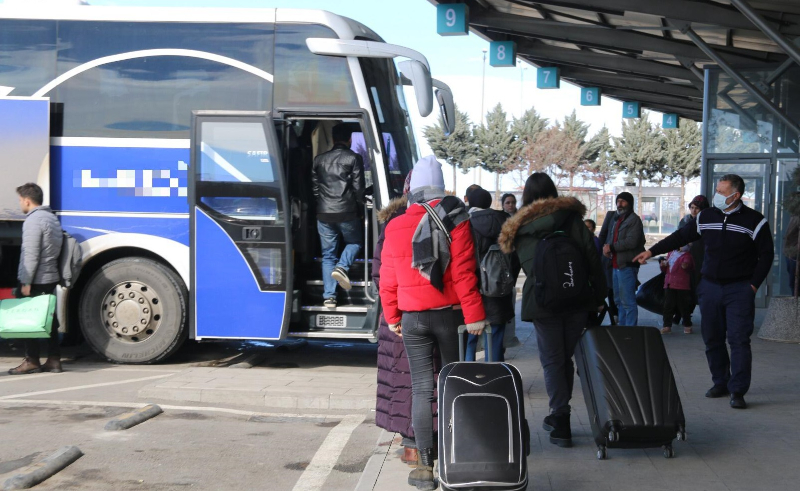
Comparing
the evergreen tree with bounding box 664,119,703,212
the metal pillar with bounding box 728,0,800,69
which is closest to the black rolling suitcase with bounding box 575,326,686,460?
the metal pillar with bounding box 728,0,800,69

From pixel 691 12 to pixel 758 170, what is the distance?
3973 mm

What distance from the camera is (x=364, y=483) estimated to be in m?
5.59

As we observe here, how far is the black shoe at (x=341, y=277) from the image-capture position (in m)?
9.80

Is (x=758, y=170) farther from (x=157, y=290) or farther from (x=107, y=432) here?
(x=107, y=432)

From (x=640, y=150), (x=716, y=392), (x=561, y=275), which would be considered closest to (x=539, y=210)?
(x=561, y=275)

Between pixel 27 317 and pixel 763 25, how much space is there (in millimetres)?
9137

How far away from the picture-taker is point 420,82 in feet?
30.3

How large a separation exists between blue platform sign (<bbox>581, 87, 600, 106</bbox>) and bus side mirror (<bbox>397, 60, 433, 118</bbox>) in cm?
1604

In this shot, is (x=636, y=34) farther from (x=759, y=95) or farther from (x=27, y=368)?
(x=27, y=368)

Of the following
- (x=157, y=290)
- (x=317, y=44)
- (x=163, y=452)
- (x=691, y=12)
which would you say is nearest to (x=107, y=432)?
(x=163, y=452)

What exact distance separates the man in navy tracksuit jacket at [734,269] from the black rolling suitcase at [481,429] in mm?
2870

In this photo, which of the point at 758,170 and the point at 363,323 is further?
the point at 758,170

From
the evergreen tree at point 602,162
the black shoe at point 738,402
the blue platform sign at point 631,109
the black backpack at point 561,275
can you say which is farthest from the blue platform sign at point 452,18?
the evergreen tree at point 602,162

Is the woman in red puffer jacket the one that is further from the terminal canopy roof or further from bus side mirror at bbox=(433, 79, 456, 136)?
the terminal canopy roof
